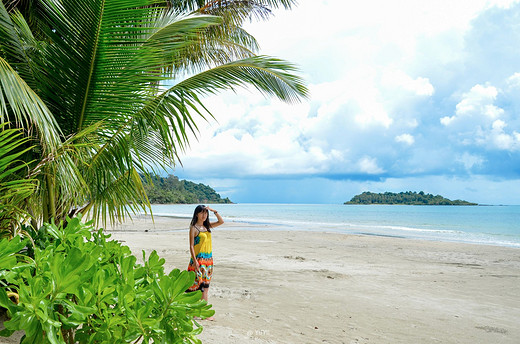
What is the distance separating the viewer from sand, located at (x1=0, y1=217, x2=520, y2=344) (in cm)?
460

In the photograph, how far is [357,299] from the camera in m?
6.21

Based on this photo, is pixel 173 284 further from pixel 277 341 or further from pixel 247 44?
pixel 247 44

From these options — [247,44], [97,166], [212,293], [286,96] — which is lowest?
[212,293]

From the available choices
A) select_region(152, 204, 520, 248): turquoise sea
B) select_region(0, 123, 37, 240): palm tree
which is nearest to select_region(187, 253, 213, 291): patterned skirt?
select_region(0, 123, 37, 240): palm tree

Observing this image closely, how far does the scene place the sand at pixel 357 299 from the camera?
181 inches

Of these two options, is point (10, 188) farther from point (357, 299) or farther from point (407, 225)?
point (407, 225)

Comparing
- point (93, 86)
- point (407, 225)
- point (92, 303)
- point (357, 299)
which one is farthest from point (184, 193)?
point (92, 303)

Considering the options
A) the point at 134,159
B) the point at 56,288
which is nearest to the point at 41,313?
the point at 56,288

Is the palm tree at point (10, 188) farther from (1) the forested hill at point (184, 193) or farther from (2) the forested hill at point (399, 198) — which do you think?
(2) the forested hill at point (399, 198)

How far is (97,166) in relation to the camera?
13.9 ft

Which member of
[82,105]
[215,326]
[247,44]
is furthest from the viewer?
[247,44]

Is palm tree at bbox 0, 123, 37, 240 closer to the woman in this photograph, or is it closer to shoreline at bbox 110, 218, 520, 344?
shoreline at bbox 110, 218, 520, 344

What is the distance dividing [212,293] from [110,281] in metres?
5.11

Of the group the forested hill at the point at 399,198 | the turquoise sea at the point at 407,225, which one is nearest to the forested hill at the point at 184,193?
the turquoise sea at the point at 407,225
